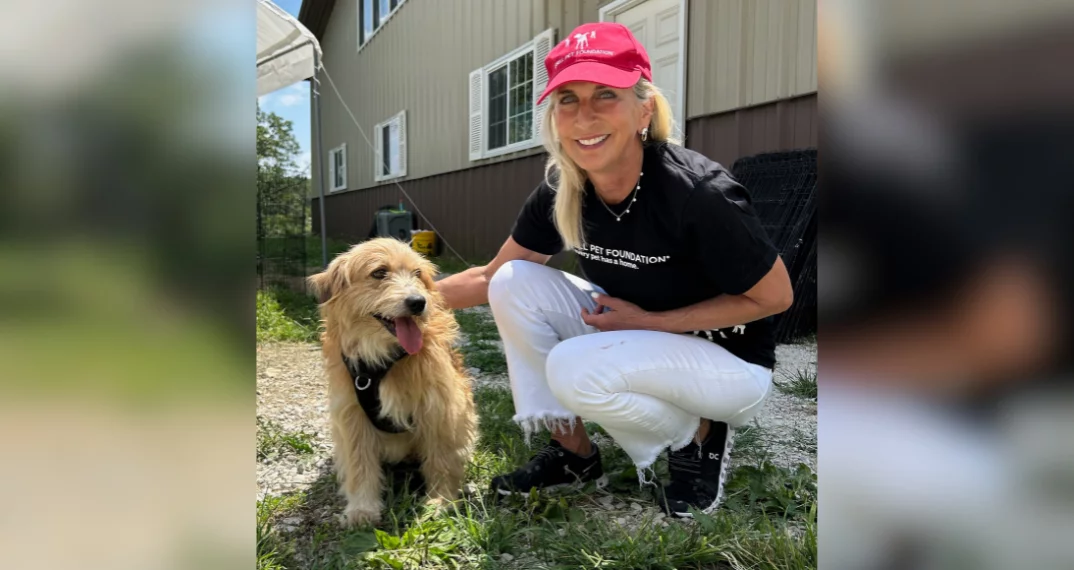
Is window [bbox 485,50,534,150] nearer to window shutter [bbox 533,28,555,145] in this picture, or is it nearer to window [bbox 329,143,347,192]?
window shutter [bbox 533,28,555,145]

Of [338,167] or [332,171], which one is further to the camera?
[332,171]

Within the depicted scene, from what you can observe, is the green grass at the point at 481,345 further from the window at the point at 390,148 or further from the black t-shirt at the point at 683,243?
the window at the point at 390,148

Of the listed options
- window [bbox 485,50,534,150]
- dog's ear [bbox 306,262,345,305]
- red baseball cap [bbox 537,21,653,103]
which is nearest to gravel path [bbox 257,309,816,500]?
dog's ear [bbox 306,262,345,305]

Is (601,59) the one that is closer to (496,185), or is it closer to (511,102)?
(511,102)

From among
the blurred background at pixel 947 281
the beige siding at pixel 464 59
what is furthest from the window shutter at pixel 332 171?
the blurred background at pixel 947 281

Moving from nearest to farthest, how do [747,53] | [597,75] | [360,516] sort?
[597,75]
[360,516]
[747,53]

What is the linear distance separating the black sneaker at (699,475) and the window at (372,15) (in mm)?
15148

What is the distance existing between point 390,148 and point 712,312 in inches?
616

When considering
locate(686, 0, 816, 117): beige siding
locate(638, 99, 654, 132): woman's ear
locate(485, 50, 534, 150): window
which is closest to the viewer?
locate(638, 99, 654, 132): woman's ear

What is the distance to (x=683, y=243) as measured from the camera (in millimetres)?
2293

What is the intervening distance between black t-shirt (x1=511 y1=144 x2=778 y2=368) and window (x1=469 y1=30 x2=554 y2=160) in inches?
252

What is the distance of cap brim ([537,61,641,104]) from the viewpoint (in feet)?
7.09

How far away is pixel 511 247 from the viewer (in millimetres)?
3016

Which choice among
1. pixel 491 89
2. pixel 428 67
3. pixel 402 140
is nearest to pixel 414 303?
pixel 491 89
